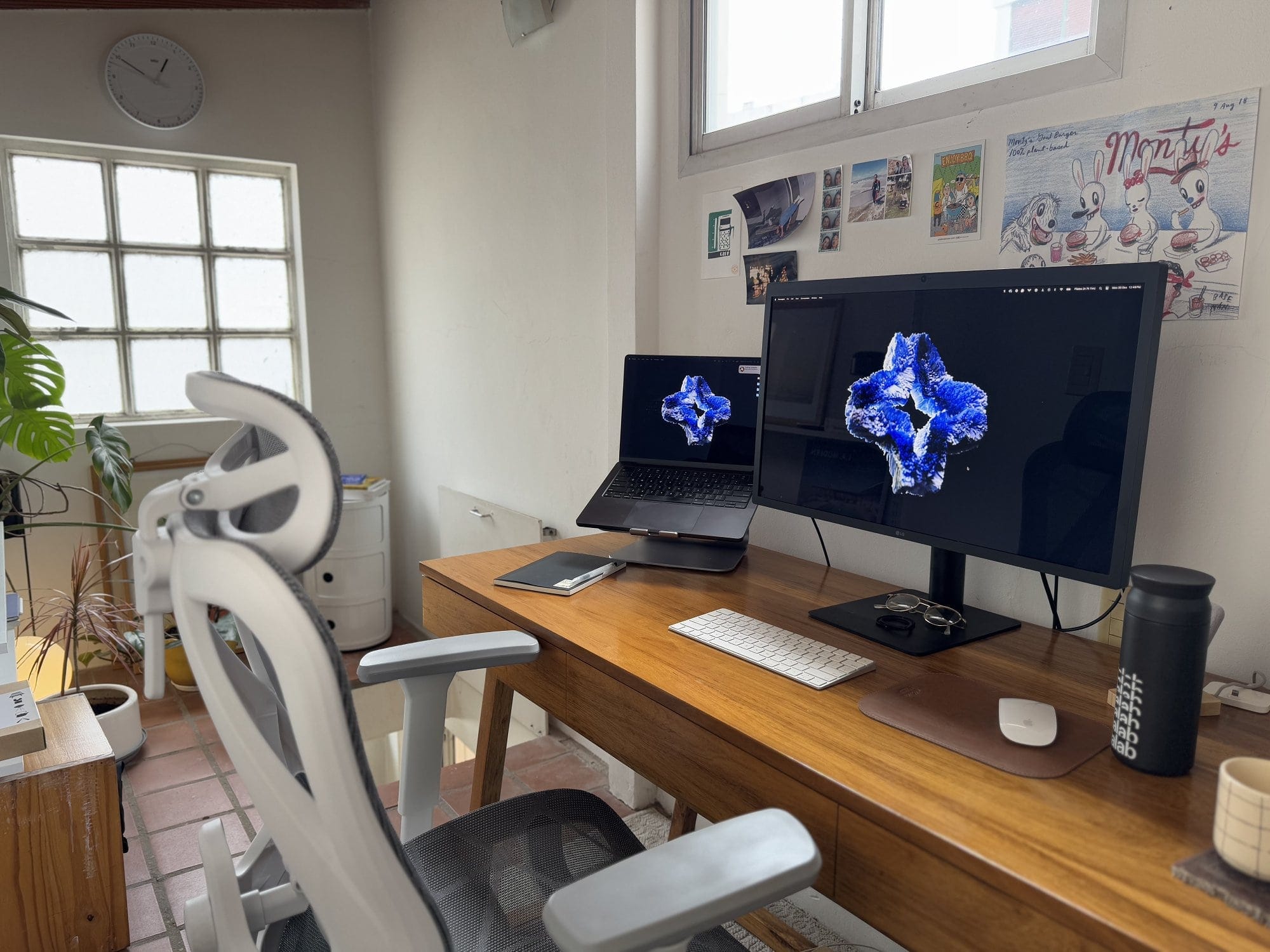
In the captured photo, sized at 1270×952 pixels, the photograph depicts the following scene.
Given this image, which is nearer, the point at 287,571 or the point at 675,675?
the point at 287,571

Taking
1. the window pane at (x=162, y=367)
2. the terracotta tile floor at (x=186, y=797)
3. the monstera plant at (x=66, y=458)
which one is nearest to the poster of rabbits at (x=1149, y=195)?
the terracotta tile floor at (x=186, y=797)

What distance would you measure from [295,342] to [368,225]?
2.15ft

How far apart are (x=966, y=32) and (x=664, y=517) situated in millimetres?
1103

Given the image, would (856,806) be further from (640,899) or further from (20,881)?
(20,881)

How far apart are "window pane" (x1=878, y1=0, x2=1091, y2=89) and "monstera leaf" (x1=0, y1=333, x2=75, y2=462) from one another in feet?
8.93

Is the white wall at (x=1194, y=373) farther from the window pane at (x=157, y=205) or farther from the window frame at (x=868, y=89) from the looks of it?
the window pane at (x=157, y=205)

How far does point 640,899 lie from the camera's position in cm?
77

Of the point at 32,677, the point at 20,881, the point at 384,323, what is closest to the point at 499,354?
the point at 384,323

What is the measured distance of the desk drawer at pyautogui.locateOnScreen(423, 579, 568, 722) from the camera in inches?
Result: 58.6

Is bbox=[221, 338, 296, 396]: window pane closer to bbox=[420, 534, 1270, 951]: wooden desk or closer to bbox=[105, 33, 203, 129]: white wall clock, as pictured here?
bbox=[105, 33, 203, 129]: white wall clock

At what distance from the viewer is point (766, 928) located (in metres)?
1.90

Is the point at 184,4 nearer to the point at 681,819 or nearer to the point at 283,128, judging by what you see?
the point at 283,128

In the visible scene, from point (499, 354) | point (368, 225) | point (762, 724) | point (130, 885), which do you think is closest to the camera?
point (762, 724)

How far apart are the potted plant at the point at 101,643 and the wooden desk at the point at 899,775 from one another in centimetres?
182
